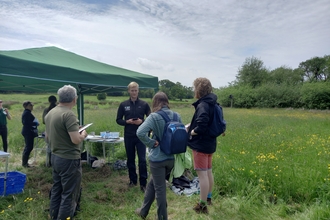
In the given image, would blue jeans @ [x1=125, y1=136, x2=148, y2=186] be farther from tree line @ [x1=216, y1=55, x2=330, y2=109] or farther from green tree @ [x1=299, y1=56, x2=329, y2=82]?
green tree @ [x1=299, y1=56, x2=329, y2=82]

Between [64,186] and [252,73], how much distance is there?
46706 mm

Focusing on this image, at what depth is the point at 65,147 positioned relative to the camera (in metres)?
2.53

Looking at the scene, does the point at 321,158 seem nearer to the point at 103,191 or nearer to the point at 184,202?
the point at 184,202

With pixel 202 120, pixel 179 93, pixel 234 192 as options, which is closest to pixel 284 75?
pixel 179 93

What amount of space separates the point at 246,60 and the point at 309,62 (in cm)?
1905

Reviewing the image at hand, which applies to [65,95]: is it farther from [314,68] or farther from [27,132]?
[314,68]

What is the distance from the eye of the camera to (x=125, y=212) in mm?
3201

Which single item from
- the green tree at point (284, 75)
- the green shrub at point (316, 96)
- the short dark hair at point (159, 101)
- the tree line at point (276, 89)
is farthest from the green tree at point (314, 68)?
the short dark hair at point (159, 101)

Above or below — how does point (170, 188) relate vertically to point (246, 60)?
below

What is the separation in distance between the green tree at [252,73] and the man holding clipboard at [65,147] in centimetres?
4479

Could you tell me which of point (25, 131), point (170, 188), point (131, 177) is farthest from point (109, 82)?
point (25, 131)

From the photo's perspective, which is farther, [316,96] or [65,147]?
[316,96]

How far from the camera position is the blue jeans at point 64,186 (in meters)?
2.55

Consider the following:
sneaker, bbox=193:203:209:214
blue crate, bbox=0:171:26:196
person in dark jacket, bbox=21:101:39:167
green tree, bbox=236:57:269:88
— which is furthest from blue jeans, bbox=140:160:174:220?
green tree, bbox=236:57:269:88
